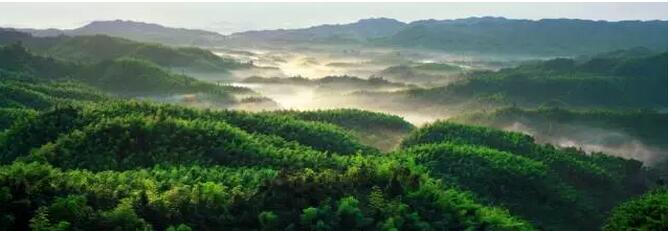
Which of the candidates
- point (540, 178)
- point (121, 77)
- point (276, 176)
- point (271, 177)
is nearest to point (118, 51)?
point (121, 77)

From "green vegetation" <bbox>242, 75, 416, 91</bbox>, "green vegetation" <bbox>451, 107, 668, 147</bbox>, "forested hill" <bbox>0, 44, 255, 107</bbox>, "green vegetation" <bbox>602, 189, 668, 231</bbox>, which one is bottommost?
"green vegetation" <bbox>451, 107, 668, 147</bbox>

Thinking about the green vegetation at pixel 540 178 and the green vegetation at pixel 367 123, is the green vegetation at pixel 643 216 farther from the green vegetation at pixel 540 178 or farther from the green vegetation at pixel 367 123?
the green vegetation at pixel 367 123

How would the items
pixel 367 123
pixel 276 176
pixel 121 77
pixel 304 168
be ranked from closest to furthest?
pixel 276 176
pixel 304 168
pixel 367 123
pixel 121 77

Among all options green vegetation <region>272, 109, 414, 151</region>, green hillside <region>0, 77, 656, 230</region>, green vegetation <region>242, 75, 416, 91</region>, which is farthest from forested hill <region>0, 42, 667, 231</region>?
green vegetation <region>242, 75, 416, 91</region>

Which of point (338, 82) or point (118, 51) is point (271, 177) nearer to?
point (338, 82)

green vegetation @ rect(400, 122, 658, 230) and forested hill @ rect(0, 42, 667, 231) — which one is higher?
forested hill @ rect(0, 42, 667, 231)

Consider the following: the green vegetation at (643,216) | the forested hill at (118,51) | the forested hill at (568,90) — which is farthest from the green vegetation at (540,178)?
the forested hill at (118,51)

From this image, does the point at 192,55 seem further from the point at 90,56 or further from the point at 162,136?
the point at 162,136

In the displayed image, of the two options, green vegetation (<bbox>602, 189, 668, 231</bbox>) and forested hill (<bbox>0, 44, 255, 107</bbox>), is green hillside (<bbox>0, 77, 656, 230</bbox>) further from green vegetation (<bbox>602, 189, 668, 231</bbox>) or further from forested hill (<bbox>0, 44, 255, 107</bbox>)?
forested hill (<bbox>0, 44, 255, 107</bbox>)
